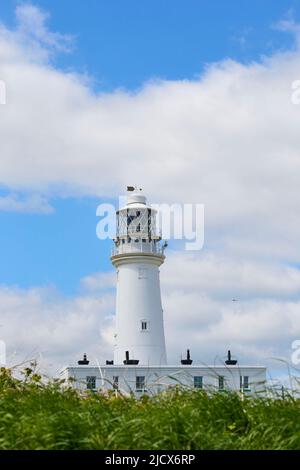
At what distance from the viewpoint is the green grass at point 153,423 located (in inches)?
382

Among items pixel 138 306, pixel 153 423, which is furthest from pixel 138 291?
pixel 153 423

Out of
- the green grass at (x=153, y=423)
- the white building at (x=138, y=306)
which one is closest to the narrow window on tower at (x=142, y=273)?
the white building at (x=138, y=306)

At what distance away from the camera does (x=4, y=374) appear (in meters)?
14.5

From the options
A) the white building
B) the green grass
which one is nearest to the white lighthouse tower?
the white building

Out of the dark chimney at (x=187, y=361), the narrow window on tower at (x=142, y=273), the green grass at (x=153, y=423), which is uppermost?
the narrow window on tower at (x=142, y=273)

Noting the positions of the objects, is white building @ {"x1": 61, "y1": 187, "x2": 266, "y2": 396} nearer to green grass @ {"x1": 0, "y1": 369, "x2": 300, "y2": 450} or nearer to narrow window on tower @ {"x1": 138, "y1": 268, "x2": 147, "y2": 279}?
narrow window on tower @ {"x1": 138, "y1": 268, "x2": 147, "y2": 279}

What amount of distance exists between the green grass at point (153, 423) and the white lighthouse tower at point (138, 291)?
52402 mm

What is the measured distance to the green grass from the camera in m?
9.71

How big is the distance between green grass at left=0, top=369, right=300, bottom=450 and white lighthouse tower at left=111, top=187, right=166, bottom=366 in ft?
172

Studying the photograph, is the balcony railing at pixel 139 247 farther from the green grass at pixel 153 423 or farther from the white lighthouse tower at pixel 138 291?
the green grass at pixel 153 423
